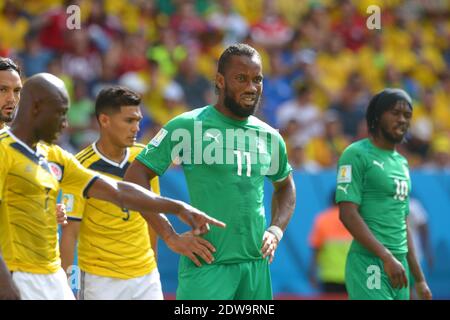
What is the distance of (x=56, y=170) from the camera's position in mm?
6215

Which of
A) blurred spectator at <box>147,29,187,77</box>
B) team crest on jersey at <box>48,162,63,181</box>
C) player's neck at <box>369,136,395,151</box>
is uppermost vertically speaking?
blurred spectator at <box>147,29,187,77</box>

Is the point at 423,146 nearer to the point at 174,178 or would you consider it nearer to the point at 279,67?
the point at 279,67

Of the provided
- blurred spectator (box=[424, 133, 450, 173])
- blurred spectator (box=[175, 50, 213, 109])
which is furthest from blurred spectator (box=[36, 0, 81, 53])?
blurred spectator (box=[424, 133, 450, 173])

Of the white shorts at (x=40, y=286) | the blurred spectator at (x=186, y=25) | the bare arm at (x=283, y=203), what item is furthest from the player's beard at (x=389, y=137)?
the blurred spectator at (x=186, y=25)

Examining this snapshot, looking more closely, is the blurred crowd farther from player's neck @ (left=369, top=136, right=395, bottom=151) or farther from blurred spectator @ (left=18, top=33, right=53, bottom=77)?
player's neck @ (left=369, top=136, right=395, bottom=151)

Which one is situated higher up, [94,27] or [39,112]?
[94,27]

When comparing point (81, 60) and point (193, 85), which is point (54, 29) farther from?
point (193, 85)

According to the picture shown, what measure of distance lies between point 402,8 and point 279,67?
4669 millimetres

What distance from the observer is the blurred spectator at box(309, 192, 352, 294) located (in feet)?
42.2

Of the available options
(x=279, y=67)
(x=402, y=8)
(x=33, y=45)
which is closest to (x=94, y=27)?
(x=33, y=45)

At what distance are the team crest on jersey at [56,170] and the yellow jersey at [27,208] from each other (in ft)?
0.11

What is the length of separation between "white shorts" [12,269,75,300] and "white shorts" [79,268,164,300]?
196 cm

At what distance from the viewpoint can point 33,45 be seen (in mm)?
14891

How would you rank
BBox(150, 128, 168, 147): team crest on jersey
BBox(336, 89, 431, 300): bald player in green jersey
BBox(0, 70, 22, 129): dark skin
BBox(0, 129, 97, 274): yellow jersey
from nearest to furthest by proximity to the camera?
1. BBox(0, 129, 97, 274): yellow jersey
2. BBox(150, 128, 168, 147): team crest on jersey
3. BBox(0, 70, 22, 129): dark skin
4. BBox(336, 89, 431, 300): bald player in green jersey
